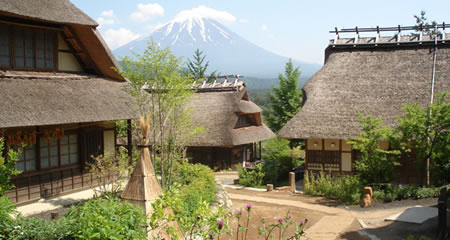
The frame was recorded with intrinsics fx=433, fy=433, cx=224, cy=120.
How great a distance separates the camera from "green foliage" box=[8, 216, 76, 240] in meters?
6.61

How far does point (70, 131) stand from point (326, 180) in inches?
410

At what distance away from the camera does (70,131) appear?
1455 cm

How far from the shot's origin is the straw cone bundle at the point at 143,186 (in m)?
8.48

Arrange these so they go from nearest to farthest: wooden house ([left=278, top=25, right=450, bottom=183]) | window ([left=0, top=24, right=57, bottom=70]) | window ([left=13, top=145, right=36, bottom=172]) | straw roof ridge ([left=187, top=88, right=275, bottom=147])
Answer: window ([left=13, top=145, right=36, bottom=172]) → window ([left=0, top=24, right=57, bottom=70]) → wooden house ([left=278, top=25, right=450, bottom=183]) → straw roof ridge ([left=187, top=88, right=275, bottom=147])

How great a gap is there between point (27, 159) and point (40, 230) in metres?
6.96

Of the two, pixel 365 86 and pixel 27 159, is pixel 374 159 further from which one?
pixel 27 159

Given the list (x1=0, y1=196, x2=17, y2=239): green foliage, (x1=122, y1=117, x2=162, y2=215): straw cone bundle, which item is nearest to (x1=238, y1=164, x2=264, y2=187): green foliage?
(x1=122, y1=117, x2=162, y2=215): straw cone bundle

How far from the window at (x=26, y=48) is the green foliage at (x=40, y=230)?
7718mm

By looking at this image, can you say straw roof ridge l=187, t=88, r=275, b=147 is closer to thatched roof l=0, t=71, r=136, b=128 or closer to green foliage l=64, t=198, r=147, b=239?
thatched roof l=0, t=71, r=136, b=128

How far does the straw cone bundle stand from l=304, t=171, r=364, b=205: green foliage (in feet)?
30.4

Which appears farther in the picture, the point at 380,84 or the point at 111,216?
the point at 380,84

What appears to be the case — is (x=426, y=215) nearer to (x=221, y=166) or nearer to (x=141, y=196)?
(x=141, y=196)

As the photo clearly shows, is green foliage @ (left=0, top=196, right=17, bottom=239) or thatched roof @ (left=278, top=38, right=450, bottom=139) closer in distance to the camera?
green foliage @ (left=0, top=196, right=17, bottom=239)

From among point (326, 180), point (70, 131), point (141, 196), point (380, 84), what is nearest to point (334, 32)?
point (380, 84)
